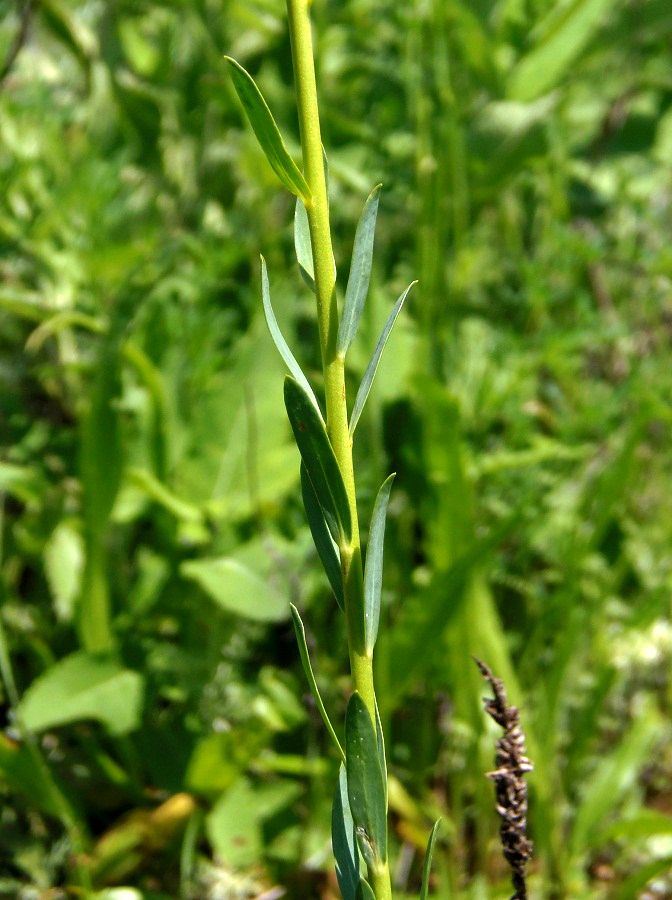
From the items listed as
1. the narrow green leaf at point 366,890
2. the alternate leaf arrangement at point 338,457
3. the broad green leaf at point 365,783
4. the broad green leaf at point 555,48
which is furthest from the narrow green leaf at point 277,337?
the broad green leaf at point 555,48

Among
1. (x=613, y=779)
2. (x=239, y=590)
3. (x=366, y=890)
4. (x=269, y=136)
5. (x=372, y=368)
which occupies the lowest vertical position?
(x=613, y=779)

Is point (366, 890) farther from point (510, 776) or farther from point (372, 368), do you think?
point (372, 368)

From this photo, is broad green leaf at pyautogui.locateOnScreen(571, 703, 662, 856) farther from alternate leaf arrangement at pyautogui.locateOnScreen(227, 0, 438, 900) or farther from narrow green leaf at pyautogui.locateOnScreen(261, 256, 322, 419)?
narrow green leaf at pyautogui.locateOnScreen(261, 256, 322, 419)

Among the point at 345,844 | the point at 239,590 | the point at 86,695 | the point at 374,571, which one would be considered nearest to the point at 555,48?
the point at 239,590

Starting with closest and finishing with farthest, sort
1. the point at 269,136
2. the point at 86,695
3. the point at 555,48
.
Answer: the point at 269,136 < the point at 86,695 < the point at 555,48

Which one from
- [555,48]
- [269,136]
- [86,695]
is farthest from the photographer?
[555,48]

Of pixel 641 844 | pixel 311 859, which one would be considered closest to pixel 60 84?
pixel 311 859

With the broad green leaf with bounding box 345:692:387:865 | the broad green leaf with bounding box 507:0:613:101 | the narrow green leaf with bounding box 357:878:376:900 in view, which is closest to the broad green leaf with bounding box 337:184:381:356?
the broad green leaf with bounding box 345:692:387:865

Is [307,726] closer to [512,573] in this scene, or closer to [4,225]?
[512,573]
